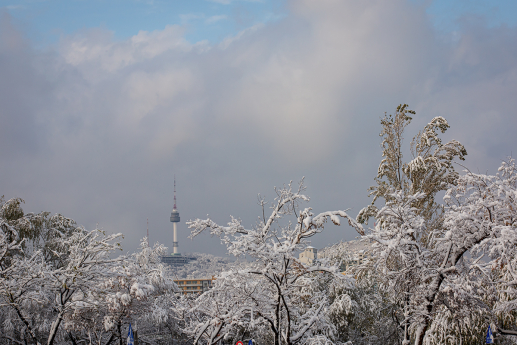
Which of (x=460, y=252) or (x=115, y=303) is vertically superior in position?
(x=460, y=252)

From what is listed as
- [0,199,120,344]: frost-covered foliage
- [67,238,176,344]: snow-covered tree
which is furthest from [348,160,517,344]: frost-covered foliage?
[67,238,176,344]: snow-covered tree

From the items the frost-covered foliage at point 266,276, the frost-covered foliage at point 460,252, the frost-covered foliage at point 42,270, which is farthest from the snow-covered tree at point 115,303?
the frost-covered foliage at point 460,252

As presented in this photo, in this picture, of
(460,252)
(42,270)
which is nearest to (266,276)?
(460,252)

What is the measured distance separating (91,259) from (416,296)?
11.4 meters

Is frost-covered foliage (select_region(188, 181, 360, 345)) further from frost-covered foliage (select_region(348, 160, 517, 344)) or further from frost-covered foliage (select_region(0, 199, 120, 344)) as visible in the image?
frost-covered foliage (select_region(0, 199, 120, 344))

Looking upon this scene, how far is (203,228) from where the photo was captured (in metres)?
10.4

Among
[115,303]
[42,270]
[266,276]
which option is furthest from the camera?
[115,303]

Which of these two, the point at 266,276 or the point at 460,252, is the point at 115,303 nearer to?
the point at 266,276

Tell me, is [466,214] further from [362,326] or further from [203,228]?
[362,326]

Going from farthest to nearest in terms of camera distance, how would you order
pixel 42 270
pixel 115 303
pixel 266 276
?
1. pixel 115 303
2. pixel 42 270
3. pixel 266 276

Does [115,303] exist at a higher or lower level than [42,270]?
lower

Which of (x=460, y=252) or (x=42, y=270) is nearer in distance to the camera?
(x=460, y=252)

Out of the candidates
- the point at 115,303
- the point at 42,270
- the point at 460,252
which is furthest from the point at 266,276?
the point at 115,303

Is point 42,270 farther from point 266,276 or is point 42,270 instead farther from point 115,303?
point 266,276
